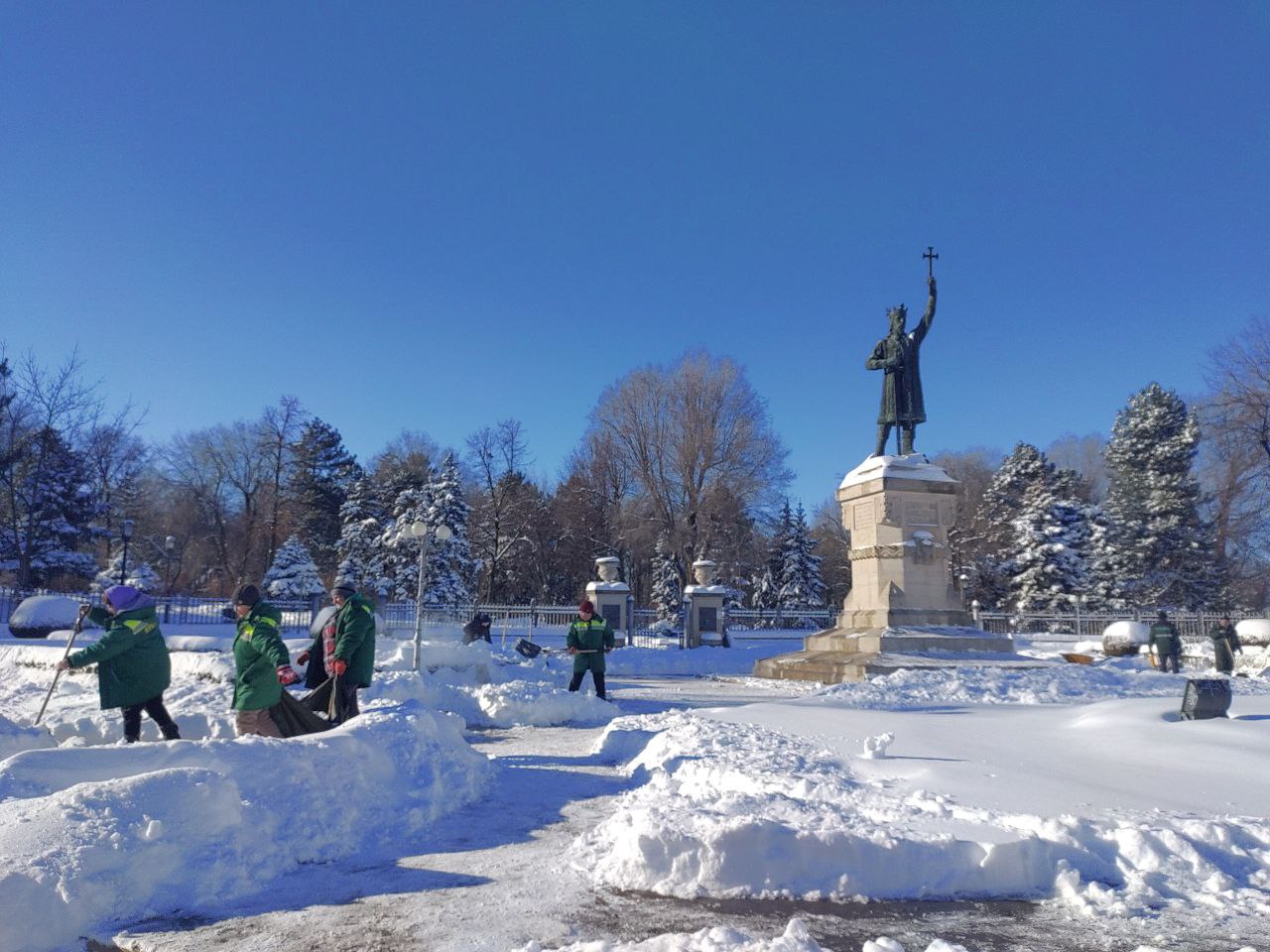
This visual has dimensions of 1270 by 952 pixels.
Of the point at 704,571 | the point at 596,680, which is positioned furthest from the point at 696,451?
the point at 596,680

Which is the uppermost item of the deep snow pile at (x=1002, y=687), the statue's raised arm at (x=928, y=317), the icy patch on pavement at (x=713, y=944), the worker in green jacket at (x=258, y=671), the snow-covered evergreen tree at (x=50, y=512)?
the statue's raised arm at (x=928, y=317)

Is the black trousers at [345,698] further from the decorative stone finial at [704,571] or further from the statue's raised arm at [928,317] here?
the decorative stone finial at [704,571]

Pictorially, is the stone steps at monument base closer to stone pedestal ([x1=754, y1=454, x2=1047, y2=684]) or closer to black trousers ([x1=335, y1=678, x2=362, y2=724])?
stone pedestal ([x1=754, y1=454, x2=1047, y2=684])

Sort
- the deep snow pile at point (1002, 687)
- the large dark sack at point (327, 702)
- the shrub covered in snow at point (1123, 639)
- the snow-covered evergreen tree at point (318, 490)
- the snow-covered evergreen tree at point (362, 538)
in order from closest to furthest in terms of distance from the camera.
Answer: the large dark sack at point (327, 702) → the deep snow pile at point (1002, 687) → the shrub covered in snow at point (1123, 639) → the snow-covered evergreen tree at point (362, 538) → the snow-covered evergreen tree at point (318, 490)

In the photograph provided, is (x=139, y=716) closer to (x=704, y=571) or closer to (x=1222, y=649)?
(x=1222, y=649)

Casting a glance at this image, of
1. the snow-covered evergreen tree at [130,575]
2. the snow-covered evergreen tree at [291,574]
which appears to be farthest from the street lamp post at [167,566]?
the snow-covered evergreen tree at [291,574]

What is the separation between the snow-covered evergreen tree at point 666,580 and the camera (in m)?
39.5

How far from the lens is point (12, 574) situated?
36.3 meters

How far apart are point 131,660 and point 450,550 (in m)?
37.7

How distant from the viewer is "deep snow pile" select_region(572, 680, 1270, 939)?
173 inches

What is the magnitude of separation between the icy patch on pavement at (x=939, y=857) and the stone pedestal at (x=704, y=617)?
22.6 metres

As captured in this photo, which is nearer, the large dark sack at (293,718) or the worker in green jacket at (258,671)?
the worker in green jacket at (258,671)

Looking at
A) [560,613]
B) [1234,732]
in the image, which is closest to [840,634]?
[1234,732]

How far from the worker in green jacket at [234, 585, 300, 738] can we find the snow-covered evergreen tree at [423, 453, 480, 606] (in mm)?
36140
